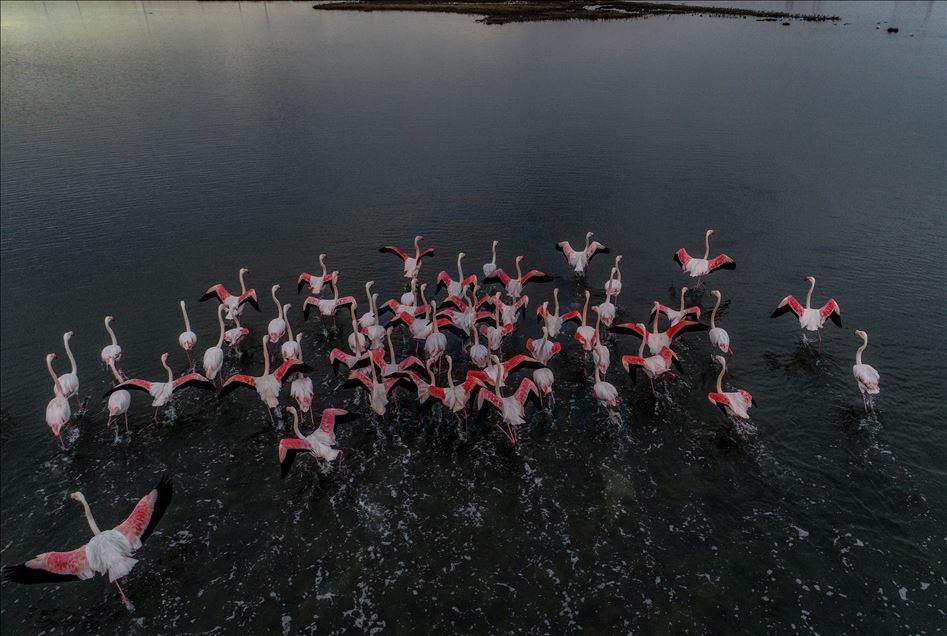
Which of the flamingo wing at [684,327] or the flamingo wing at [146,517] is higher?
the flamingo wing at [684,327]

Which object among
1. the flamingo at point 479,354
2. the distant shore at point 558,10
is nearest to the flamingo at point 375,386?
the flamingo at point 479,354

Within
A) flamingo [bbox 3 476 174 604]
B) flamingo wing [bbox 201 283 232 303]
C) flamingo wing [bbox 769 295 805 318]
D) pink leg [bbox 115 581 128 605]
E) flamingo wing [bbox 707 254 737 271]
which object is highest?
flamingo wing [bbox 707 254 737 271]

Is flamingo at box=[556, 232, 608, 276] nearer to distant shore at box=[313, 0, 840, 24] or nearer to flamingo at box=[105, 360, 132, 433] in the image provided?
flamingo at box=[105, 360, 132, 433]

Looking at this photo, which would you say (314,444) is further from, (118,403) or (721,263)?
(721,263)

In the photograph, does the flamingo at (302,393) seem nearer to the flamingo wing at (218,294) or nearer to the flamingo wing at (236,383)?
the flamingo wing at (236,383)

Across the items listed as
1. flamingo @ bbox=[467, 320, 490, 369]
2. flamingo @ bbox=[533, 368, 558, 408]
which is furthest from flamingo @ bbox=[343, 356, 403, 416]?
flamingo @ bbox=[533, 368, 558, 408]

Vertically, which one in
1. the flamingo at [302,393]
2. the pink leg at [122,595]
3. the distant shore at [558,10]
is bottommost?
the pink leg at [122,595]
